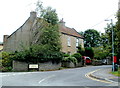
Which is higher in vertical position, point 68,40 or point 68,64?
point 68,40

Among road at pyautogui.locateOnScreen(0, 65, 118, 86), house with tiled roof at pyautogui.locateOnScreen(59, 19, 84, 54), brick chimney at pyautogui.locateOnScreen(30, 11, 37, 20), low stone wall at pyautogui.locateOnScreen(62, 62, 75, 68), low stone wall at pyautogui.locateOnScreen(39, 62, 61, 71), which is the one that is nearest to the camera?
road at pyautogui.locateOnScreen(0, 65, 118, 86)

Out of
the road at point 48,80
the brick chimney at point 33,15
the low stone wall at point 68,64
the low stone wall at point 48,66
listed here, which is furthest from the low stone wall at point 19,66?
the brick chimney at point 33,15

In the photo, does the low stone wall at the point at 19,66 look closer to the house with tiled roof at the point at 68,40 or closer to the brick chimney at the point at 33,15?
the brick chimney at the point at 33,15

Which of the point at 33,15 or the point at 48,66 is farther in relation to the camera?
the point at 33,15

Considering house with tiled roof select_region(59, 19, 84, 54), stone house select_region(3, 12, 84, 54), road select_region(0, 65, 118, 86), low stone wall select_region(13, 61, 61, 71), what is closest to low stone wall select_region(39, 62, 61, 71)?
low stone wall select_region(13, 61, 61, 71)

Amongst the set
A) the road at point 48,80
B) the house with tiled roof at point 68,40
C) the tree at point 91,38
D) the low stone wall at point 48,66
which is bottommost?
the road at point 48,80

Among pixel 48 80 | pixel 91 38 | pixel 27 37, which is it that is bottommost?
pixel 48 80

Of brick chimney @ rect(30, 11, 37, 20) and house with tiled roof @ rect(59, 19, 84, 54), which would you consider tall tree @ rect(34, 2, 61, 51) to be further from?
house with tiled roof @ rect(59, 19, 84, 54)

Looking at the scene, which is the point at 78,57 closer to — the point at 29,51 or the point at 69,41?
the point at 69,41

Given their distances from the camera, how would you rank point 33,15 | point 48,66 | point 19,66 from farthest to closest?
point 33,15
point 48,66
point 19,66

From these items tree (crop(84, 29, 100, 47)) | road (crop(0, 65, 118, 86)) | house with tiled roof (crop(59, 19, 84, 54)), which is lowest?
road (crop(0, 65, 118, 86))

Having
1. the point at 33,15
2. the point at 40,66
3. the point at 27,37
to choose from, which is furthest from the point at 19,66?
the point at 33,15

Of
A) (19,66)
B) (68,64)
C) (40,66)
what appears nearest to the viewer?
(19,66)

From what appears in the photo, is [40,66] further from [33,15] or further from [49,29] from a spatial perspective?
[33,15]
